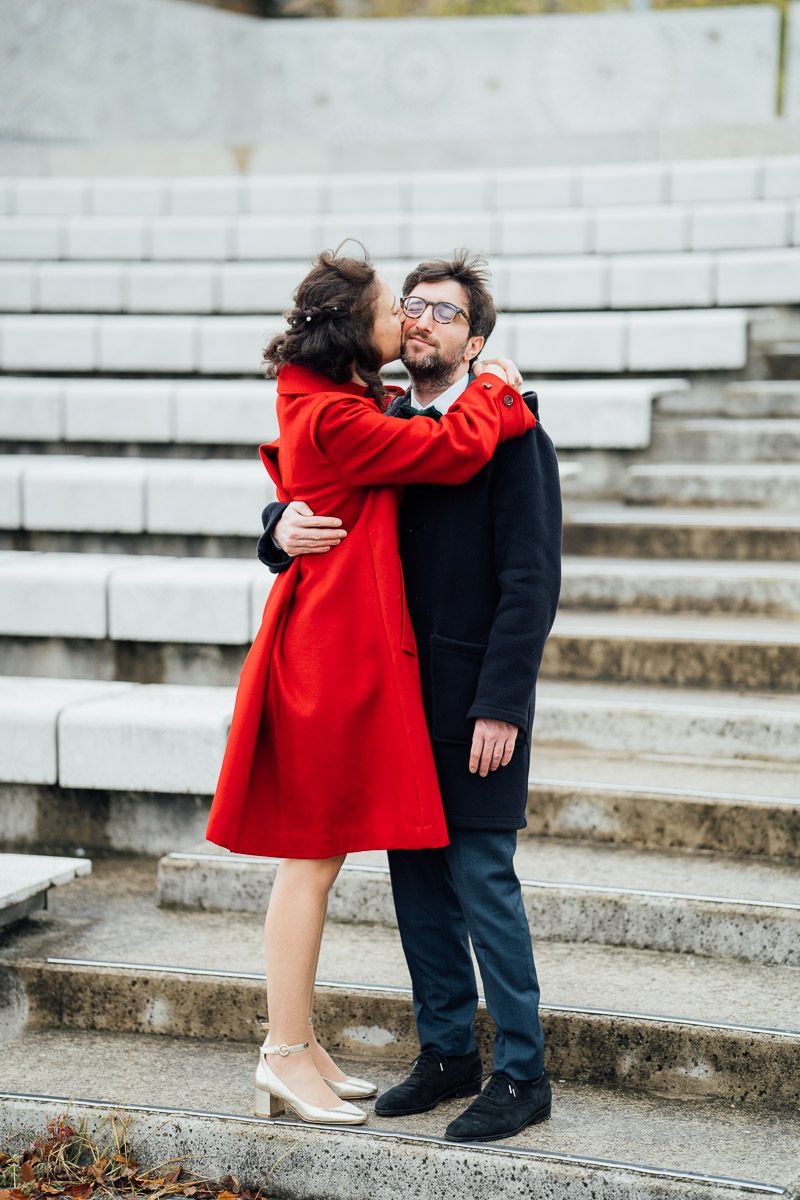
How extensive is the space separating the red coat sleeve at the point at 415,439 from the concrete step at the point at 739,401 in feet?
12.7

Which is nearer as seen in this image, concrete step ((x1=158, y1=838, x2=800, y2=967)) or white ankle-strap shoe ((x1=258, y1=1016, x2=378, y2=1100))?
white ankle-strap shoe ((x1=258, y1=1016, x2=378, y2=1100))

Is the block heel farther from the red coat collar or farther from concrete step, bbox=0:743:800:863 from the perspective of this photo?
the red coat collar

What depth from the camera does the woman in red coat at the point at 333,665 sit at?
253cm

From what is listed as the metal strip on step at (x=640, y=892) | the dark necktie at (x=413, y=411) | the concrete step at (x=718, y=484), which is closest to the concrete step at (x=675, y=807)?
the metal strip on step at (x=640, y=892)

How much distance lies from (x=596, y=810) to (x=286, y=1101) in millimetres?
1298

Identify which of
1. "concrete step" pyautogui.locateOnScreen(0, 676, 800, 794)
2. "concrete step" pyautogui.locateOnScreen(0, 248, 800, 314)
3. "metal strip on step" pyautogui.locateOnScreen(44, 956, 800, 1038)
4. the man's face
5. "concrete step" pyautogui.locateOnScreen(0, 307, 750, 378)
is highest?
"concrete step" pyautogui.locateOnScreen(0, 248, 800, 314)

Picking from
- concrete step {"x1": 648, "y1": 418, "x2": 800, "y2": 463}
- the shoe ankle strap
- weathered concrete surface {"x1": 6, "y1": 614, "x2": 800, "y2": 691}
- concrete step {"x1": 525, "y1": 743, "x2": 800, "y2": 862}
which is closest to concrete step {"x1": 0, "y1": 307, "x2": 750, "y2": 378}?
concrete step {"x1": 648, "y1": 418, "x2": 800, "y2": 463}

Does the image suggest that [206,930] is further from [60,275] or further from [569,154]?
[569,154]

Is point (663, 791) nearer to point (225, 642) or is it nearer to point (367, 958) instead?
point (367, 958)

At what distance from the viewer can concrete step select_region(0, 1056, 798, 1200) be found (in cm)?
243

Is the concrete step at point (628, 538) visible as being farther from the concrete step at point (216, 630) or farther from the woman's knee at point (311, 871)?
the woman's knee at point (311, 871)

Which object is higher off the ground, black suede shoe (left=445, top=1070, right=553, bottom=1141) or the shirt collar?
the shirt collar

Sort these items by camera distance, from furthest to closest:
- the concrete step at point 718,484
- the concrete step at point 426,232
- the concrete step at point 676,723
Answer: the concrete step at point 426,232
the concrete step at point 718,484
the concrete step at point 676,723

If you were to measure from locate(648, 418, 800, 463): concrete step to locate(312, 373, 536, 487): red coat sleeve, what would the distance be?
11.3 feet
